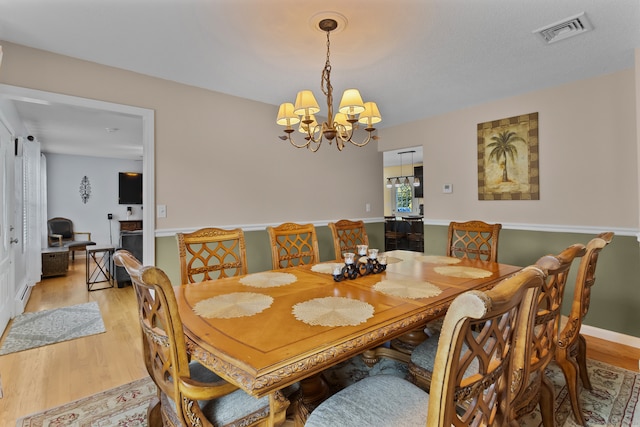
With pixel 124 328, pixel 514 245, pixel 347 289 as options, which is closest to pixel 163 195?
pixel 124 328

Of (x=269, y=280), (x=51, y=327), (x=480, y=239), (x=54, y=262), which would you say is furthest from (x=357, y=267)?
(x=54, y=262)

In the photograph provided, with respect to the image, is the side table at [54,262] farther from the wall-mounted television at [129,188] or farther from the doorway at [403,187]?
the doorway at [403,187]

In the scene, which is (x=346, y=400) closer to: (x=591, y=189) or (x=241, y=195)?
(x=241, y=195)

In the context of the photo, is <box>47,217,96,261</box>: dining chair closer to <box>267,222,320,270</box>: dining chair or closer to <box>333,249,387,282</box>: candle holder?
<box>267,222,320,270</box>: dining chair

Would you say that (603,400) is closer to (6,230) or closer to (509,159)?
(509,159)

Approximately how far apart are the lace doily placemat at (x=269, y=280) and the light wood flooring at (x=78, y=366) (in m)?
0.64

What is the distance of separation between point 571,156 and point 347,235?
2.26 meters

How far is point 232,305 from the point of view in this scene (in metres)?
1.34

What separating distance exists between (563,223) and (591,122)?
3.12 feet

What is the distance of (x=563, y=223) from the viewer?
308 cm

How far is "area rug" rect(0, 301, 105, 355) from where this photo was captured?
2.76 metres

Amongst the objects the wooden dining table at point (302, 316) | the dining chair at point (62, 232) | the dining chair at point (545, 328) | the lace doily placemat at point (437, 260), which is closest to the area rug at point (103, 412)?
the wooden dining table at point (302, 316)

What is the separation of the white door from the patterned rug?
1788 millimetres

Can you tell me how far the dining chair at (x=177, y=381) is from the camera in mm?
905
